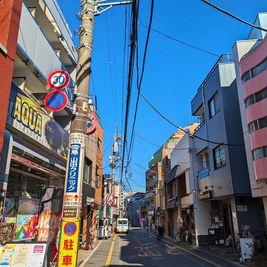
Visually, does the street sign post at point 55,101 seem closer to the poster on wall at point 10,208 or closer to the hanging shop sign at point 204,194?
the poster on wall at point 10,208

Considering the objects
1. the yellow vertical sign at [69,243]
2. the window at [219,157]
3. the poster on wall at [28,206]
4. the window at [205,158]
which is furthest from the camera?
the window at [205,158]

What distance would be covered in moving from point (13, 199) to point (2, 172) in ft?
9.31

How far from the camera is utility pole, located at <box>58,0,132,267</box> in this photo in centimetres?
582

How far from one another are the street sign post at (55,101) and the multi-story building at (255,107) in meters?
10.0

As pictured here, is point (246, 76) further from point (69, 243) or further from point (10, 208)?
point (69, 243)

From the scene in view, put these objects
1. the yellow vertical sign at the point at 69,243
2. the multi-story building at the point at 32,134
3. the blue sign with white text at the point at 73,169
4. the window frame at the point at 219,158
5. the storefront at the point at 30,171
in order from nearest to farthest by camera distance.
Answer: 1. the yellow vertical sign at the point at 69,243
2. the blue sign with white text at the point at 73,169
3. the multi-story building at the point at 32,134
4. the storefront at the point at 30,171
5. the window frame at the point at 219,158

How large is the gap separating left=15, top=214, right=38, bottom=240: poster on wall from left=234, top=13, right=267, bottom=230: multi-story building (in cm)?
1067

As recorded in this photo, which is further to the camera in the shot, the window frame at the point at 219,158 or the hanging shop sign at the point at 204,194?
the hanging shop sign at the point at 204,194

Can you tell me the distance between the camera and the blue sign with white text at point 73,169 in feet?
20.2

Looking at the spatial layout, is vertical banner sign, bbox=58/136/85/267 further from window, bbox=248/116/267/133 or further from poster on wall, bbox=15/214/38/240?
window, bbox=248/116/267/133

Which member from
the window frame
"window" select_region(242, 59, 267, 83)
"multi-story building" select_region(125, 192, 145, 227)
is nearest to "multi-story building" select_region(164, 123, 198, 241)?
the window frame

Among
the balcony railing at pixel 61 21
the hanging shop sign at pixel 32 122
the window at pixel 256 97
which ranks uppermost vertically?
the balcony railing at pixel 61 21

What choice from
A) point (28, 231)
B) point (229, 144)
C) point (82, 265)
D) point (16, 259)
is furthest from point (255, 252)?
point (16, 259)

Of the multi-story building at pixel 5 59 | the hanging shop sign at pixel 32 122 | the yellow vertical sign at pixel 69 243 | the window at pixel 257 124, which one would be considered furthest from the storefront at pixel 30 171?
the window at pixel 257 124
